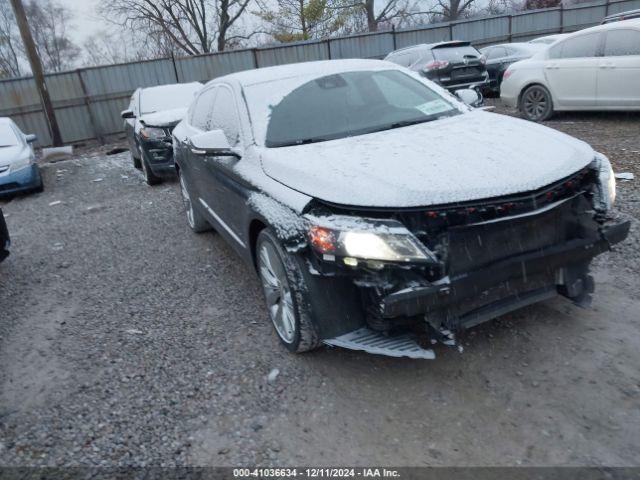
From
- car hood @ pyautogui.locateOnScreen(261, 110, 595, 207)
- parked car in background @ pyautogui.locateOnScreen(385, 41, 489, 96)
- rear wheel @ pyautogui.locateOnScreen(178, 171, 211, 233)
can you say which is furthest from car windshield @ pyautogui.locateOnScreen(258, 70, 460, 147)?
parked car in background @ pyautogui.locateOnScreen(385, 41, 489, 96)

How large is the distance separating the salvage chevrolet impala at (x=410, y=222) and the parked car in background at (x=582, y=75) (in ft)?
18.2

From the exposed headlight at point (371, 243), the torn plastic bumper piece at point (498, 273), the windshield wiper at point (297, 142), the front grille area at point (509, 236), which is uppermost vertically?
the windshield wiper at point (297, 142)

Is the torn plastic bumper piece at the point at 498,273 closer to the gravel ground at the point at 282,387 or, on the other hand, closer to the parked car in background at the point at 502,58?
the gravel ground at the point at 282,387

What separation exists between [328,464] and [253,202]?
5.25 ft

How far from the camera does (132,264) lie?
17.0 ft

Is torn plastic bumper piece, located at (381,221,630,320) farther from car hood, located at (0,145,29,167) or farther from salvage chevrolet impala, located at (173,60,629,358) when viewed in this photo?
car hood, located at (0,145,29,167)

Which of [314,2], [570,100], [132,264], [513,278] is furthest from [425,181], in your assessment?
[314,2]

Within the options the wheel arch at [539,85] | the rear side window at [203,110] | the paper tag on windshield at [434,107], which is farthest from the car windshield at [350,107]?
the wheel arch at [539,85]

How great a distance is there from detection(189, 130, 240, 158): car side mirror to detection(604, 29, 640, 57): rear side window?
6972mm

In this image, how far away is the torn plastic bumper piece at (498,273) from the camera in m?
2.38

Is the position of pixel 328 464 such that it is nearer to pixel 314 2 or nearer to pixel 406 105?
pixel 406 105

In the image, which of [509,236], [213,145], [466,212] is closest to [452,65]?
[213,145]

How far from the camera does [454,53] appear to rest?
12055 millimetres

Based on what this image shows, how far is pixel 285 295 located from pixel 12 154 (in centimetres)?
804
